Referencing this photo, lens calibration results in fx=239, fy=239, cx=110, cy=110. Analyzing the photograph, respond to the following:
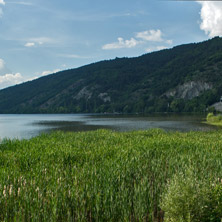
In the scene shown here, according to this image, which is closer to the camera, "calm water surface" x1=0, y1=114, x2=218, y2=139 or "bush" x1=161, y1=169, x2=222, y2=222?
"bush" x1=161, y1=169, x2=222, y2=222

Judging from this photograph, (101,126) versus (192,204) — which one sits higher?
(192,204)

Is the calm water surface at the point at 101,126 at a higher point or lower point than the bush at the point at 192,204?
lower

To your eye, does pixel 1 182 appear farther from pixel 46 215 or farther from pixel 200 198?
pixel 200 198

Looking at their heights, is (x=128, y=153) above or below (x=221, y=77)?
below

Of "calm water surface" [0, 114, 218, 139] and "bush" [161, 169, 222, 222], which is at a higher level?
"bush" [161, 169, 222, 222]

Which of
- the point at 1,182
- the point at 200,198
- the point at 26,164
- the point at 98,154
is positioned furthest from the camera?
the point at 98,154

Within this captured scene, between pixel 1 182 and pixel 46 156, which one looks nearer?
pixel 1 182

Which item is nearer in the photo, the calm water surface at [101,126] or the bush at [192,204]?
the bush at [192,204]

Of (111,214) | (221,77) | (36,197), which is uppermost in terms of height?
(221,77)

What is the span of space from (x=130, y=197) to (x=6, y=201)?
167 inches

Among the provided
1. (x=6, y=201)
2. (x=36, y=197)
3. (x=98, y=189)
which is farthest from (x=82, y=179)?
(x=6, y=201)

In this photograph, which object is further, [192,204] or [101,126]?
[101,126]

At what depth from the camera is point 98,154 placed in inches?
597

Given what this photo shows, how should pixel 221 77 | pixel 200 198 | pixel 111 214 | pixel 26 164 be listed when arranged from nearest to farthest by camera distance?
pixel 200 198 < pixel 111 214 < pixel 26 164 < pixel 221 77
